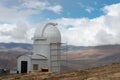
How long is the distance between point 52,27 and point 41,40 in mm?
4188

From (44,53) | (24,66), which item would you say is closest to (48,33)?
(44,53)

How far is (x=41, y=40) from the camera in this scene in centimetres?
6594

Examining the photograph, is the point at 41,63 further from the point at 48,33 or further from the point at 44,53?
the point at 48,33

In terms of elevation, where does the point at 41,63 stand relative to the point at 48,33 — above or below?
below

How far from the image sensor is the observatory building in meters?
63.8

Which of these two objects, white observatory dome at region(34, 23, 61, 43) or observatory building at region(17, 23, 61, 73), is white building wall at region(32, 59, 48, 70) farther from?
white observatory dome at region(34, 23, 61, 43)

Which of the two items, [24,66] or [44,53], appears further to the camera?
[44,53]

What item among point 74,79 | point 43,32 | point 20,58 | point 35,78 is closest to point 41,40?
point 43,32

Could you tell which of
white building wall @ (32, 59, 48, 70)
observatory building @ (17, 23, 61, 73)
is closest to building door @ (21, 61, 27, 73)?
observatory building @ (17, 23, 61, 73)

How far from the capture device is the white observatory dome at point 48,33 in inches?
2589

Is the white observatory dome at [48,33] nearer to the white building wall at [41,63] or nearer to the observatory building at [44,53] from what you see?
the observatory building at [44,53]

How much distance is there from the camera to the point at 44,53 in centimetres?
6556

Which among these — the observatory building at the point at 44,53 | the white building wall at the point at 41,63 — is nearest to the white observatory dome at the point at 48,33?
the observatory building at the point at 44,53

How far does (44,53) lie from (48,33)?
4.54 metres
